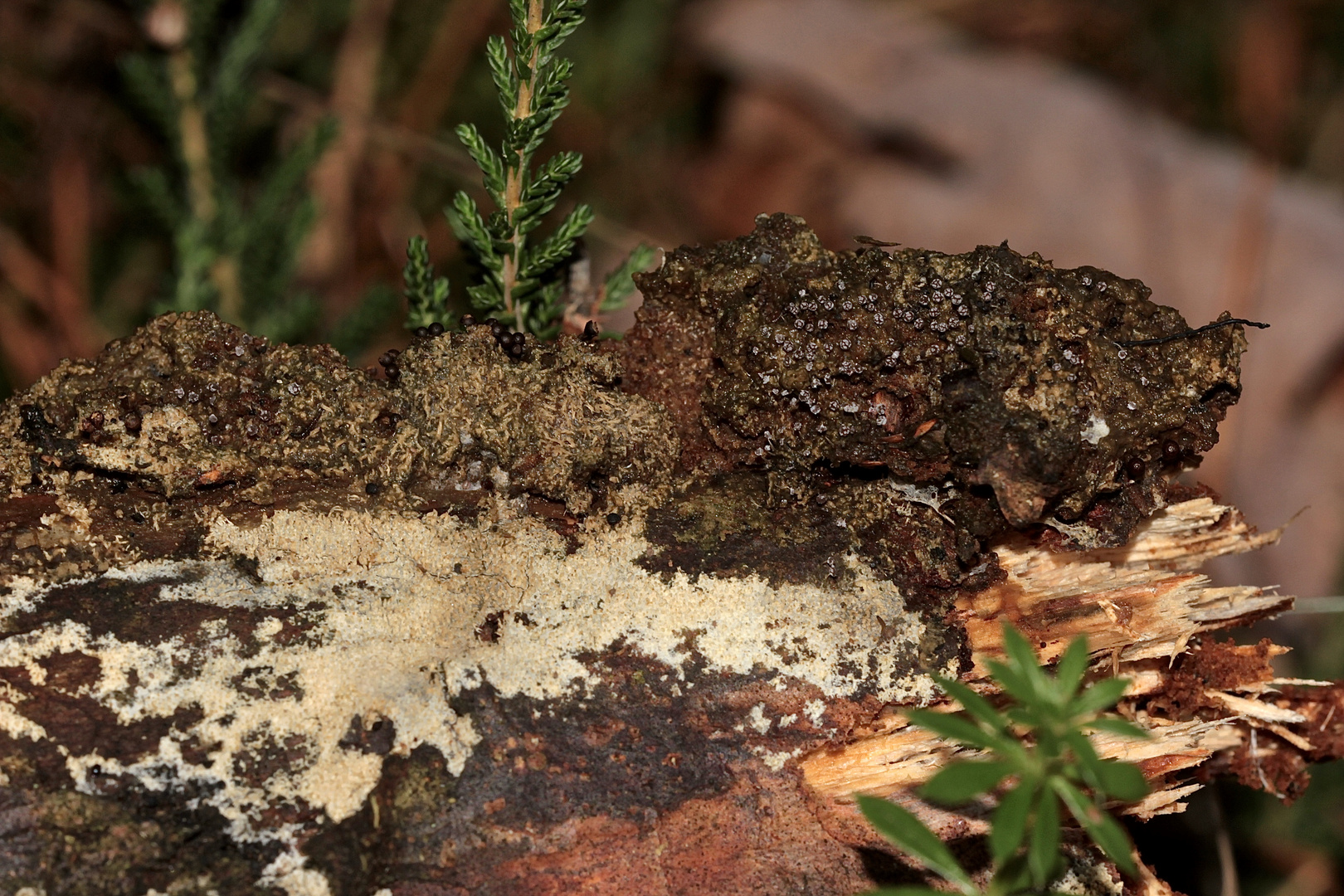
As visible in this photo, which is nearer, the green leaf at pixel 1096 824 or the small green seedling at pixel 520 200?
the green leaf at pixel 1096 824

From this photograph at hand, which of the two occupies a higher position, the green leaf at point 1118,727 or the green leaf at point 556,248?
the green leaf at point 556,248

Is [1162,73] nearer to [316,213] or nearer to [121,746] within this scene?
[316,213]

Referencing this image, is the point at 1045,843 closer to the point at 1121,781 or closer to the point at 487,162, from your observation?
the point at 1121,781

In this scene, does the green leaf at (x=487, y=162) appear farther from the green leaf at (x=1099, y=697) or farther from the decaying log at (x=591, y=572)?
the green leaf at (x=1099, y=697)

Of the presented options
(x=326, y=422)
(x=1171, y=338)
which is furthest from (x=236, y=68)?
(x=1171, y=338)

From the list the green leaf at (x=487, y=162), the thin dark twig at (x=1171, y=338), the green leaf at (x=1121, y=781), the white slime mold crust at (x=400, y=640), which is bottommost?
the green leaf at (x=1121, y=781)

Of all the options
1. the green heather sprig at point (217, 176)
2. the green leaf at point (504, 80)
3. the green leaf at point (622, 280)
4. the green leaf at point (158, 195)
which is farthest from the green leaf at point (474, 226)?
the green leaf at point (158, 195)

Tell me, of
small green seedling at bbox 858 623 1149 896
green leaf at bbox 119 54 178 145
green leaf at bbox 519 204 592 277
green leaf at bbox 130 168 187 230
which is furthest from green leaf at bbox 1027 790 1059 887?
green leaf at bbox 119 54 178 145

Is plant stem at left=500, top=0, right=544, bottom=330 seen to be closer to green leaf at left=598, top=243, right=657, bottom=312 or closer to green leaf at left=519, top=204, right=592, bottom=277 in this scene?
green leaf at left=519, top=204, right=592, bottom=277
